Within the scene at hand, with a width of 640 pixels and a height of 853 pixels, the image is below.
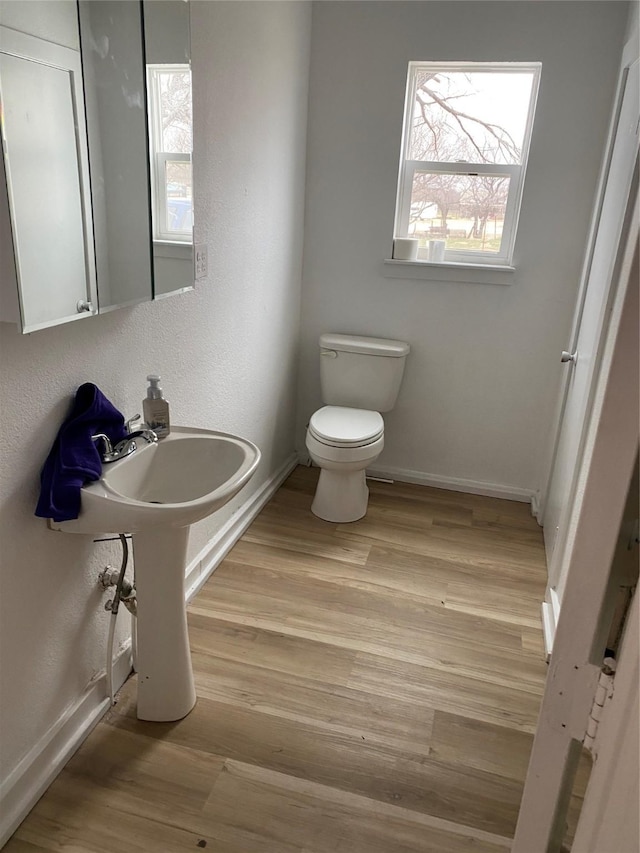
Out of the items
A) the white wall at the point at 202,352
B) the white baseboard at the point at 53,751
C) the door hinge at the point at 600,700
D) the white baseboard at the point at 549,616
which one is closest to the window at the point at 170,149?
the white wall at the point at 202,352

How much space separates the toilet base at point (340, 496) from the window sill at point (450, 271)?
99cm

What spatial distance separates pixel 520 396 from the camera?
3.09 m

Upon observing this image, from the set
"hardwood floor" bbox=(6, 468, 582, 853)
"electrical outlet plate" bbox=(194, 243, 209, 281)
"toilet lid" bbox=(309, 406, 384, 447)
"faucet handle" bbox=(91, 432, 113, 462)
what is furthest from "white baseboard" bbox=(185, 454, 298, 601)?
"electrical outlet plate" bbox=(194, 243, 209, 281)

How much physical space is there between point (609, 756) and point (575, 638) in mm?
110

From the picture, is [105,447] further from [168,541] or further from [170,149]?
[170,149]

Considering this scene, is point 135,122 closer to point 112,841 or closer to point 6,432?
point 6,432

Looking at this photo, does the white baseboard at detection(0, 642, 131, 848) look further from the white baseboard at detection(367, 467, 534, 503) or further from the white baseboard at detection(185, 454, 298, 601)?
the white baseboard at detection(367, 467, 534, 503)

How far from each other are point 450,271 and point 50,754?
2470 mm

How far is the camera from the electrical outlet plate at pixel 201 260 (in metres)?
2.07

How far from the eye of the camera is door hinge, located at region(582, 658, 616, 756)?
0.63m

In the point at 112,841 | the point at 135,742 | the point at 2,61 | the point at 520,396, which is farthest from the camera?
the point at 520,396

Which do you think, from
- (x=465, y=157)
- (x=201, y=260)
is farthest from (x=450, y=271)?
(x=201, y=260)

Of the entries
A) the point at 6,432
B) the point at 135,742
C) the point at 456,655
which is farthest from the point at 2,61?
the point at 456,655

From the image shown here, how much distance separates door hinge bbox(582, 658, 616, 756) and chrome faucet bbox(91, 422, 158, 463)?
4.07 ft
